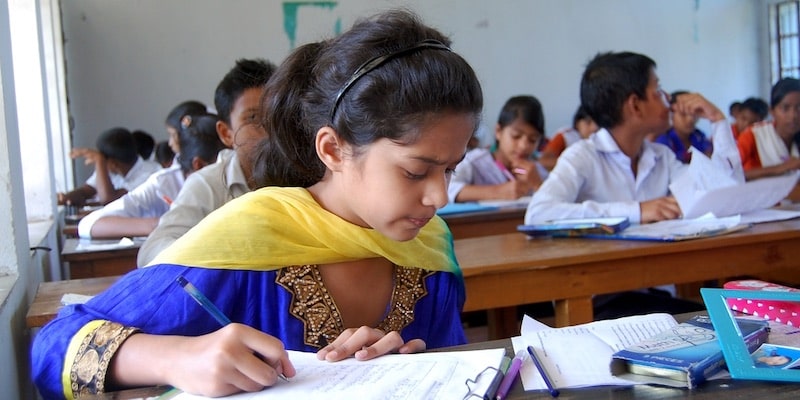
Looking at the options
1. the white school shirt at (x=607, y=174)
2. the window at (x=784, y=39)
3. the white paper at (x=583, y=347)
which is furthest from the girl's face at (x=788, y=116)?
the white paper at (x=583, y=347)

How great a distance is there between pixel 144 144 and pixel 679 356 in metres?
6.22

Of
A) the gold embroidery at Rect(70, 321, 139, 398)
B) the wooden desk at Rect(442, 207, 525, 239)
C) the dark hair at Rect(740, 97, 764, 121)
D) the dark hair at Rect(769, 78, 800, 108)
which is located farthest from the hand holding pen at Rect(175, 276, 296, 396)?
the dark hair at Rect(740, 97, 764, 121)

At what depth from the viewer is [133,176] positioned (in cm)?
563

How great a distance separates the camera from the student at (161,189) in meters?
2.76

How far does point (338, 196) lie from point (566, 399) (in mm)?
521

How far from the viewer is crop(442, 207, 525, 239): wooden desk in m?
3.21

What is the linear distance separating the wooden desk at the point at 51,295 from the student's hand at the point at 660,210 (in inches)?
60.2

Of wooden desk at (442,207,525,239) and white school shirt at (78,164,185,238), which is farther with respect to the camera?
wooden desk at (442,207,525,239)

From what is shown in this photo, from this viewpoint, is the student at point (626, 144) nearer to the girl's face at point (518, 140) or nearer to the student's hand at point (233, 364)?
the girl's face at point (518, 140)

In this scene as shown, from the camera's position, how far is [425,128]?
3.45ft

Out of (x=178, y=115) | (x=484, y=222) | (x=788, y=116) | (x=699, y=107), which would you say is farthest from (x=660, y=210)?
(x=788, y=116)

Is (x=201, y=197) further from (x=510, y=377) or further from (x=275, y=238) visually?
(x=510, y=377)

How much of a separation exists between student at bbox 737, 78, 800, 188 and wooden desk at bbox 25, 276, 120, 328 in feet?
13.2

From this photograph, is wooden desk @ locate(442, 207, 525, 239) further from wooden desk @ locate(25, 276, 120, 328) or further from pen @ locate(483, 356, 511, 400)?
pen @ locate(483, 356, 511, 400)
